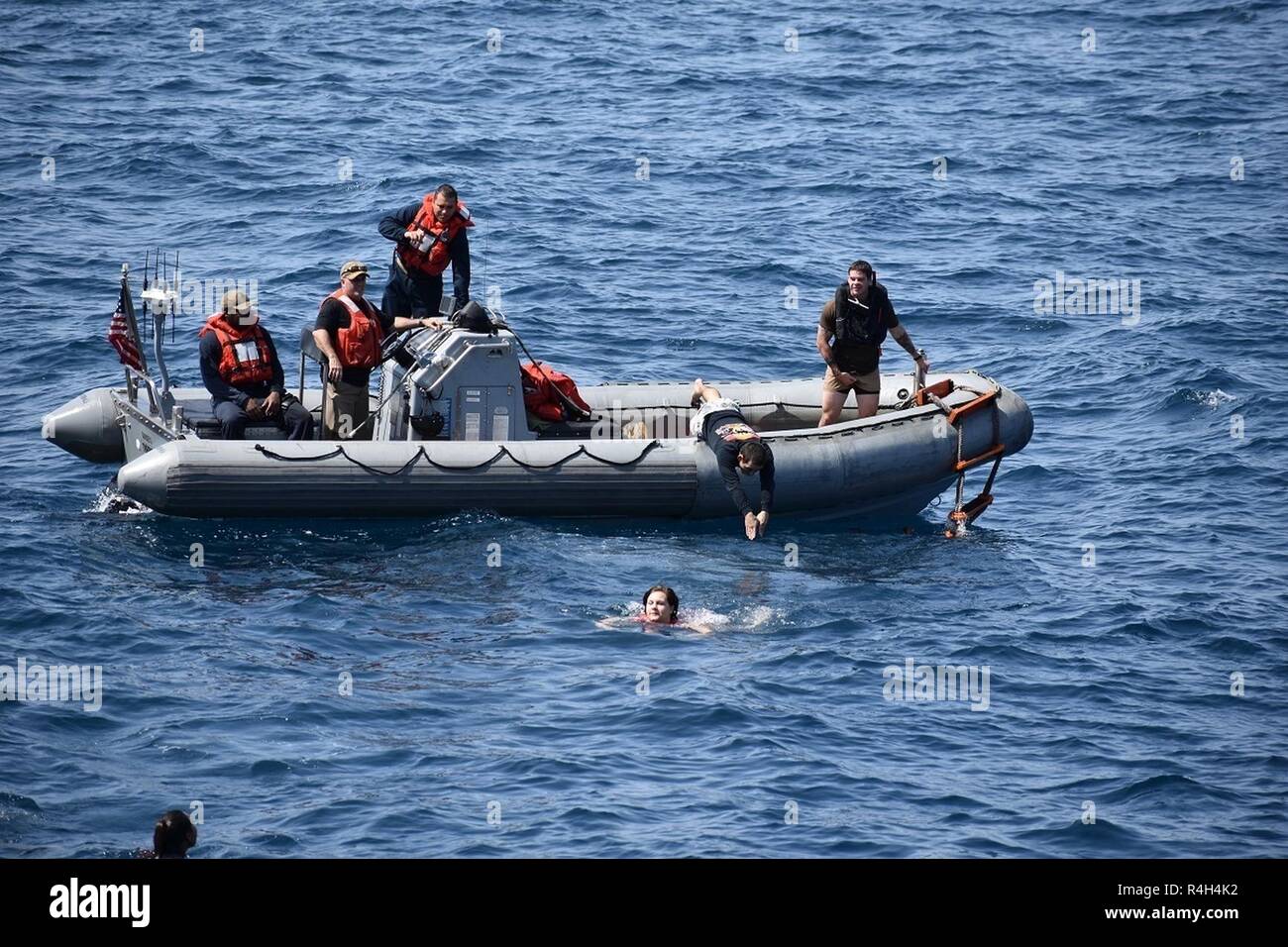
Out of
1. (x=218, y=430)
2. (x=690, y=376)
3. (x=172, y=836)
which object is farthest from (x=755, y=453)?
(x=172, y=836)

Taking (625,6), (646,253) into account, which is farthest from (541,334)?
(625,6)

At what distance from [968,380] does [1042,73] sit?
15.1 meters

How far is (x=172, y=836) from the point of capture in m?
8.30

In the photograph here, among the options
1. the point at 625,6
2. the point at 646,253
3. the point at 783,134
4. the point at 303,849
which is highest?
the point at 625,6

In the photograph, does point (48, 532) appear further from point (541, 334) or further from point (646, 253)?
point (646, 253)

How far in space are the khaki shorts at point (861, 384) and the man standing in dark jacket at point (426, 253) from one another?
3.10 m

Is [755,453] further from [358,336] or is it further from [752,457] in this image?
[358,336]

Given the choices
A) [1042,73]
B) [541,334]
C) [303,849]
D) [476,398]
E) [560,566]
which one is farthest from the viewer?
[1042,73]

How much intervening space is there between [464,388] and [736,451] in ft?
7.58

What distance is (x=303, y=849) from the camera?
9102 millimetres

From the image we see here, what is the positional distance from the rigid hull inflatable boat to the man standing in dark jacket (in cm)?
33

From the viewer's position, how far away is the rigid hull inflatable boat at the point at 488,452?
13.4m
